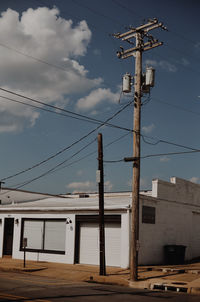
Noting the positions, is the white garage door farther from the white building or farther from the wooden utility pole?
the wooden utility pole

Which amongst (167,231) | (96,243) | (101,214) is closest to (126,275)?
(101,214)

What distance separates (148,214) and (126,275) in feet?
17.9

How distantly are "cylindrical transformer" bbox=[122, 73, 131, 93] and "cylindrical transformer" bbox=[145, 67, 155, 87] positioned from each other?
954 millimetres

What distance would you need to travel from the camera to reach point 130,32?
20391 millimetres

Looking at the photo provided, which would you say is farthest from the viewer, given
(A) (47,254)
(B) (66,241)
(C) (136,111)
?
(A) (47,254)

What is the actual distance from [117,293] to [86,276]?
558 centimetres

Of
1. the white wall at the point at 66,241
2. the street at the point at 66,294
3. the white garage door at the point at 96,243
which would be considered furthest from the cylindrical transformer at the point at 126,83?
the street at the point at 66,294

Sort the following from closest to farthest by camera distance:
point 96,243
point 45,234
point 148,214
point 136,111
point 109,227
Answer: point 136,111, point 109,227, point 148,214, point 96,243, point 45,234

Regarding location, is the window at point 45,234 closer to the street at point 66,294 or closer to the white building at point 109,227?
the white building at point 109,227

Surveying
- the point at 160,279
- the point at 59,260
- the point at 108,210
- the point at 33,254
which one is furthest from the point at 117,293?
the point at 33,254

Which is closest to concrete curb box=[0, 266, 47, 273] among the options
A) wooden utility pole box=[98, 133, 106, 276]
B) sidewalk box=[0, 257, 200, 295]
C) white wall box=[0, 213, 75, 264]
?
sidewalk box=[0, 257, 200, 295]

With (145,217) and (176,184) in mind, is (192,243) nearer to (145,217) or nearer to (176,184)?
(176,184)

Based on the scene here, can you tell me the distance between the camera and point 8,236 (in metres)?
30.0

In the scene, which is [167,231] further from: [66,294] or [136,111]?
[66,294]
